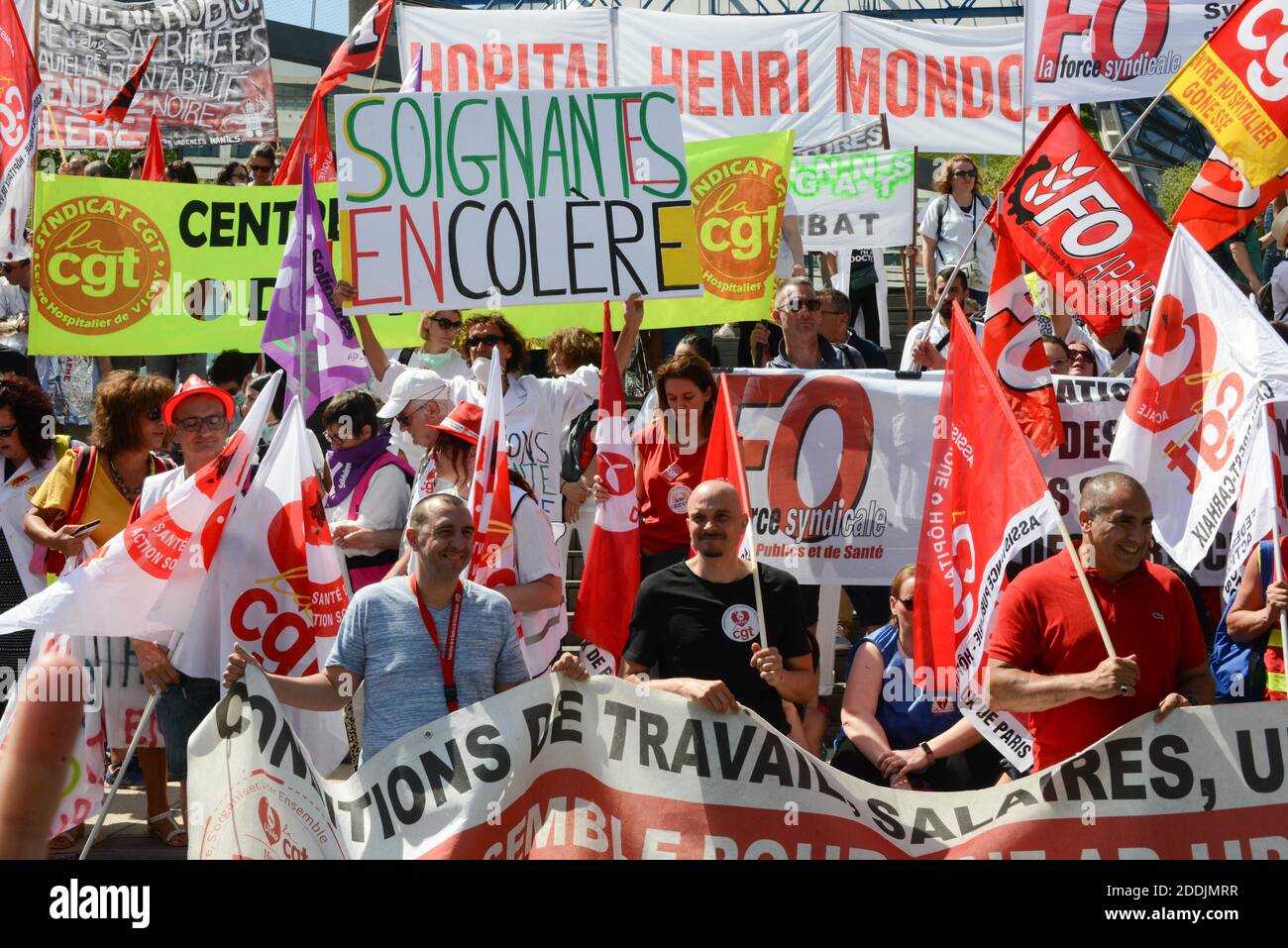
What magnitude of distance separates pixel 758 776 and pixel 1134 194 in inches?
153

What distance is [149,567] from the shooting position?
5.93m

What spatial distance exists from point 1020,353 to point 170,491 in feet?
13.0

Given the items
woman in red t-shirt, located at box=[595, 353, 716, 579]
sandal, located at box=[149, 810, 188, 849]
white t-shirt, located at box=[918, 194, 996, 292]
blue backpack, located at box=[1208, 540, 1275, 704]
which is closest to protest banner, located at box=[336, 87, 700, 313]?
woman in red t-shirt, located at box=[595, 353, 716, 579]

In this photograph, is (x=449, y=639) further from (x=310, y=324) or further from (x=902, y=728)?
(x=310, y=324)

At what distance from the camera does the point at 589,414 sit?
8.45 metres

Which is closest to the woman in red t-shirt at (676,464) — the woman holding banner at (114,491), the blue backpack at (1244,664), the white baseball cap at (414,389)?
the white baseball cap at (414,389)

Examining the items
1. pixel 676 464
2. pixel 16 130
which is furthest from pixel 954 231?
pixel 16 130

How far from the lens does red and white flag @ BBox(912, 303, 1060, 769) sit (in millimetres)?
5711

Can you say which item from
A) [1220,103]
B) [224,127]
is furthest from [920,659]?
[224,127]

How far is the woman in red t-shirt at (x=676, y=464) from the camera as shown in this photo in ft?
24.8

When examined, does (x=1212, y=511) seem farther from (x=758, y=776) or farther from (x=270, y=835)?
(x=270, y=835)

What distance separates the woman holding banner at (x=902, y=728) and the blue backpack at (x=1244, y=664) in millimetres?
938

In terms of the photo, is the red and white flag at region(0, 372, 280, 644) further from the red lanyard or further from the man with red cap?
the red lanyard

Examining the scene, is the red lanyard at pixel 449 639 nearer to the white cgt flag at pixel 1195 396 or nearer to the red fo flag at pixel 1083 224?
the white cgt flag at pixel 1195 396
